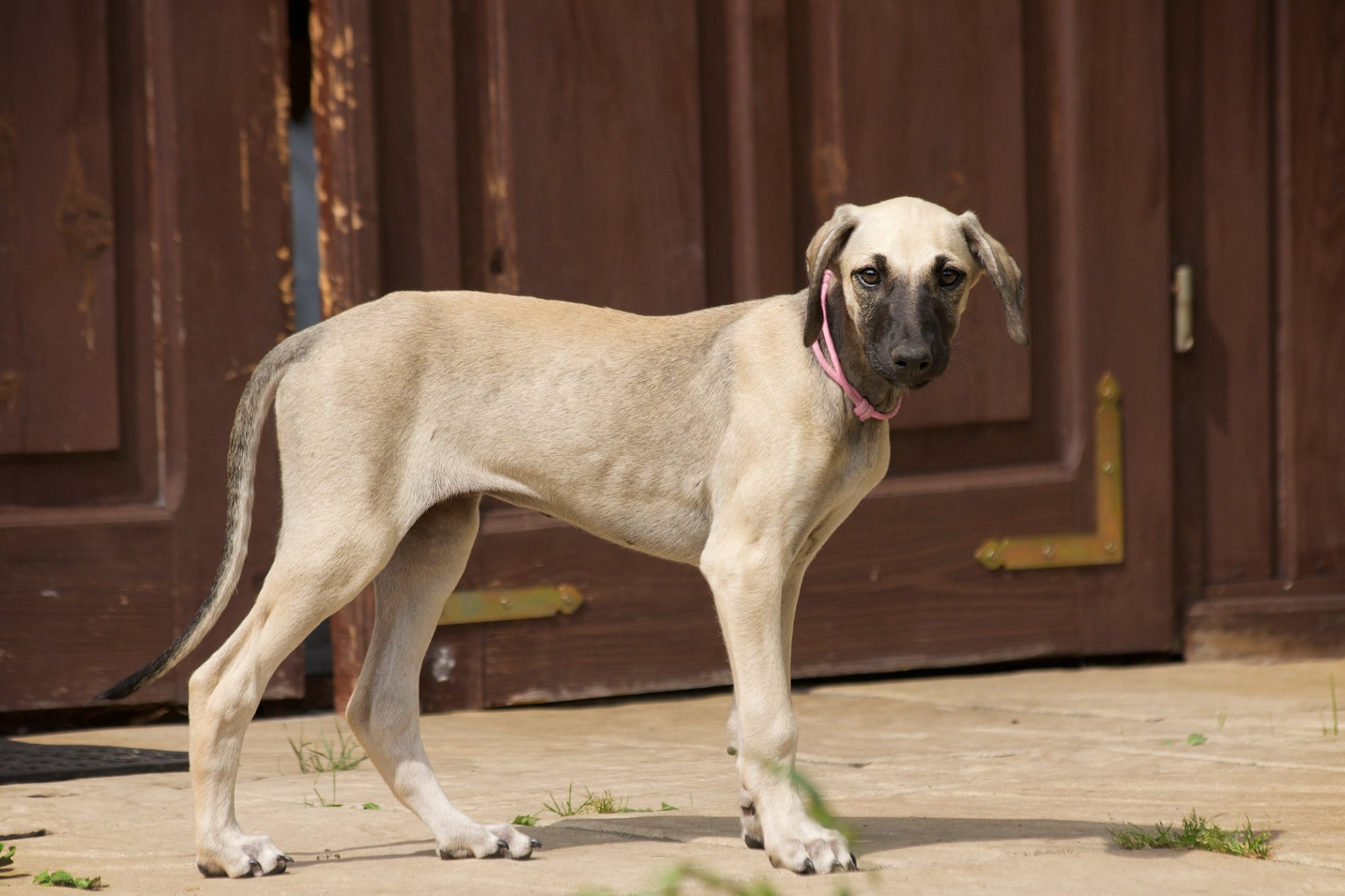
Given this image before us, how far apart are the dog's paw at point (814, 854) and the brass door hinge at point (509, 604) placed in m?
2.21

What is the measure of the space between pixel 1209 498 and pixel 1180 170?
1.26 meters

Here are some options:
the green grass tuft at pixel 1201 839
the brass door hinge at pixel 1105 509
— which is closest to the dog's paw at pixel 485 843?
the green grass tuft at pixel 1201 839

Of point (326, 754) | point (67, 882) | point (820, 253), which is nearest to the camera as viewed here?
point (67, 882)

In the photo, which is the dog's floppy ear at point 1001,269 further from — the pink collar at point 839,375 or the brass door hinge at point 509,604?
the brass door hinge at point 509,604

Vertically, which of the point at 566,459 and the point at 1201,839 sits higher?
the point at 566,459

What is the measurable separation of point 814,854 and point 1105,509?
3.04 metres

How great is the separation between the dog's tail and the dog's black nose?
4.38 feet

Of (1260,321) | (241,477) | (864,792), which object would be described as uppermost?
(1260,321)

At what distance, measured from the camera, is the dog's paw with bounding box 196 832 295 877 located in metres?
3.39

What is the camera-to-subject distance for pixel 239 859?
11.1 feet

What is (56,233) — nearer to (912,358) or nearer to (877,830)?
(912,358)

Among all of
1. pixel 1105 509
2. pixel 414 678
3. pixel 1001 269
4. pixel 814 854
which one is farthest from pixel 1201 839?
pixel 1105 509

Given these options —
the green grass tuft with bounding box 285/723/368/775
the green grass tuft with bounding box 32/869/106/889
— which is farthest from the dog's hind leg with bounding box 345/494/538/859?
the green grass tuft with bounding box 285/723/368/775

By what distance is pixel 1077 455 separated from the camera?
19.7ft
